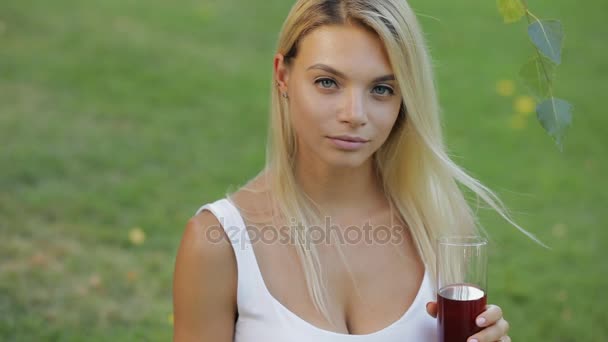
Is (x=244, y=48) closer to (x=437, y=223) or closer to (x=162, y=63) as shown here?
(x=162, y=63)

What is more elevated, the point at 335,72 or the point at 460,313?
the point at 335,72

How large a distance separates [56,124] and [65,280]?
6.71 feet

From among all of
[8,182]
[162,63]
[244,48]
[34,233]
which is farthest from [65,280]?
[244,48]

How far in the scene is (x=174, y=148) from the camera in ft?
20.7

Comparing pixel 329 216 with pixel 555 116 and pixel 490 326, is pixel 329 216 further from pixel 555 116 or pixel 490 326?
pixel 555 116

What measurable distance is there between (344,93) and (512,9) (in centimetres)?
59

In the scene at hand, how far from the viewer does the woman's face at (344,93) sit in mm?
2480

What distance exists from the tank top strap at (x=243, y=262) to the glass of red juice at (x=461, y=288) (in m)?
0.55

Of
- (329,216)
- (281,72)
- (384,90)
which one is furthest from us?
(329,216)

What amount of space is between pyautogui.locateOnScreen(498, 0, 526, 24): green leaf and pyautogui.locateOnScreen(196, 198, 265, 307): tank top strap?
101 cm

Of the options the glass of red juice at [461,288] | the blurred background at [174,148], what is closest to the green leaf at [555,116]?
the glass of red juice at [461,288]

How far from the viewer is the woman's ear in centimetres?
269

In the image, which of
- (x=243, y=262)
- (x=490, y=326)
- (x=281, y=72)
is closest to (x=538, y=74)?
(x=490, y=326)

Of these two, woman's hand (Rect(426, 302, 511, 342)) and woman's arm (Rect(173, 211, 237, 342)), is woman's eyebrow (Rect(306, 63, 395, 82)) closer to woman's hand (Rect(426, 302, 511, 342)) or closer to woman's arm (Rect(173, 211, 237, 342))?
woman's arm (Rect(173, 211, 237, 342))
